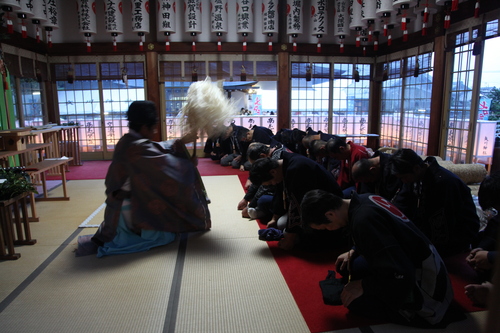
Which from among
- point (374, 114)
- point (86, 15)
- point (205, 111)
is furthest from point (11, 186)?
point (374, 114)

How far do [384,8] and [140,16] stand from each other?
466 cm

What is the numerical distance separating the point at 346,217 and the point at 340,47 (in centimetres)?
664

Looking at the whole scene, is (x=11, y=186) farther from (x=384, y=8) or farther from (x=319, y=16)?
(x=319, y=16)

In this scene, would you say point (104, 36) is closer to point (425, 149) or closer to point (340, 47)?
point (340, 47)

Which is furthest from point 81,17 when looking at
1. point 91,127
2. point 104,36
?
point 91,127

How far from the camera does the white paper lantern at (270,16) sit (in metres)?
6.95

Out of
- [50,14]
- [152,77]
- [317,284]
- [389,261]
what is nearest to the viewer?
[389,261]

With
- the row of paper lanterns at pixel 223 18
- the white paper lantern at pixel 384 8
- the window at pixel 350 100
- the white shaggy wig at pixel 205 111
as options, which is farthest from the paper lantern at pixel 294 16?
the white shaggy wig at pixel 205 111

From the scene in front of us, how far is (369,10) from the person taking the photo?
19.4 feet

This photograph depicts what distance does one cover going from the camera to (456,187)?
229 cm

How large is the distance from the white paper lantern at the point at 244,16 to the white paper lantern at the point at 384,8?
104 inches

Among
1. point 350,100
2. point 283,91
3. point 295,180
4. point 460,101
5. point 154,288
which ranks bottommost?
point 154,288

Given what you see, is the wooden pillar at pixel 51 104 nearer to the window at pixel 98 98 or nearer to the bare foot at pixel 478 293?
the window at pixel 98 98

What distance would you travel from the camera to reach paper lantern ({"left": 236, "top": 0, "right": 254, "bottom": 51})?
7027 millimetres
